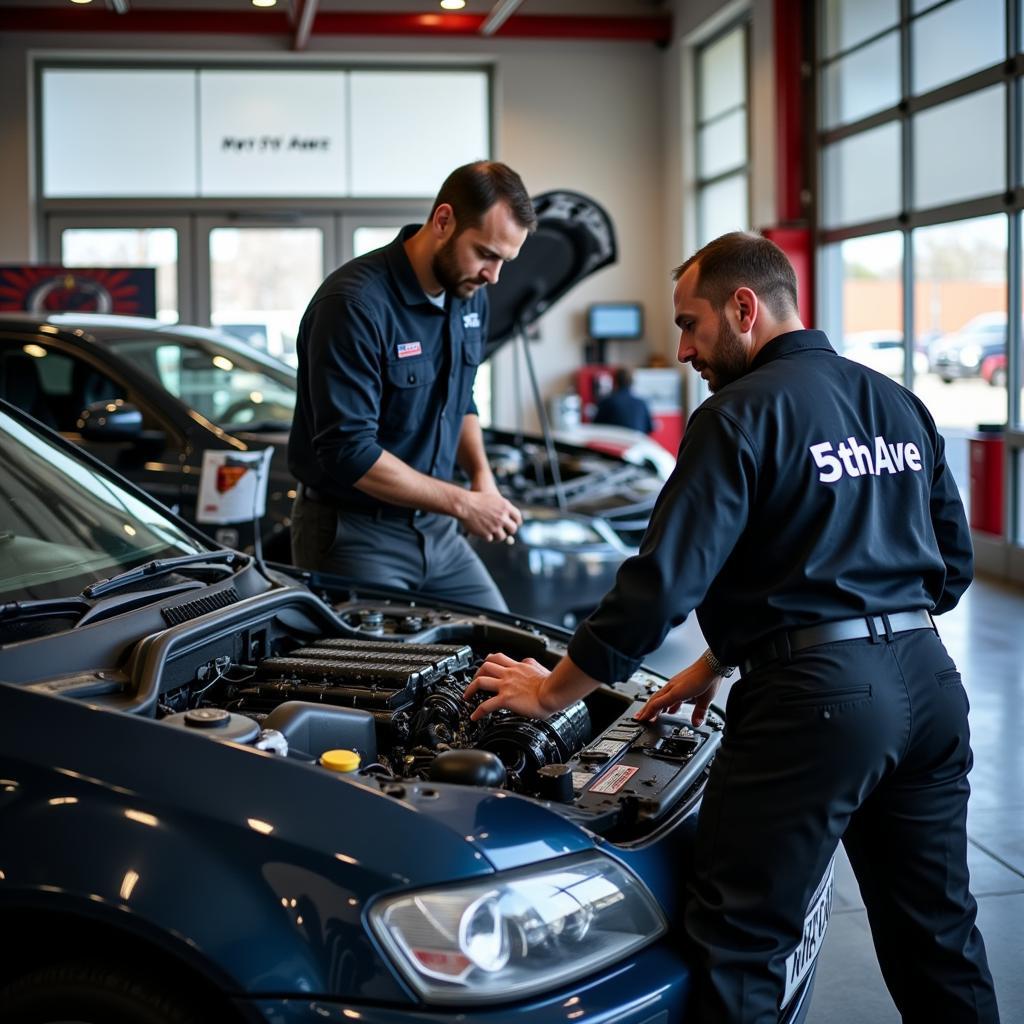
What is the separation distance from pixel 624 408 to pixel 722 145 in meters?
3.67

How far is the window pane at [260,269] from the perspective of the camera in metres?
12.9

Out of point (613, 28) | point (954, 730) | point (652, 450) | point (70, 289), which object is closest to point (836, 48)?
point (613, 28)

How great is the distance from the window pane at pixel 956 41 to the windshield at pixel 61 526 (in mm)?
6950

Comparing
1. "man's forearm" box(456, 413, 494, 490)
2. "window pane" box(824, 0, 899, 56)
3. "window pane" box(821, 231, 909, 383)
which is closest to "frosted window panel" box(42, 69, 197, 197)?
"window pane" box(824, 0, 899, 56)

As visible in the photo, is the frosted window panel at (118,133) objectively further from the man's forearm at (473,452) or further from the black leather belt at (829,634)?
the black leather belt at (829,634)

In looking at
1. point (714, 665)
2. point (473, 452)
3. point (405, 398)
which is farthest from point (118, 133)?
point (714, 665)

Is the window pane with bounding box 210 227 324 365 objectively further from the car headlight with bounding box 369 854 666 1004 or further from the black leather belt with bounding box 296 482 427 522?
the car headlight with bounding box 369 854 666 1004

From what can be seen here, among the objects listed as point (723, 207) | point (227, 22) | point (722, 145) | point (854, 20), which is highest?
point (227, 22)

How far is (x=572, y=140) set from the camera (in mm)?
13258

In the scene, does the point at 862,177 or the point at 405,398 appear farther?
the point at 862,177

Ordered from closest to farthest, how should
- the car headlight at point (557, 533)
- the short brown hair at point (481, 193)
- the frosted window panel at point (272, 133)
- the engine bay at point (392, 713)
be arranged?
the engine bay at point (392, 713) → the short brown hair at point (481, 193) → the car headlight at point (557, 533) → the frosted window panel at point (272, 133)

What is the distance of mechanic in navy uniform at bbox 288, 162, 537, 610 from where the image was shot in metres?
3.04

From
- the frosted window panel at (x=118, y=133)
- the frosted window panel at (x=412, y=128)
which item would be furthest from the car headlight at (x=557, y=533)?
the frosted window panel at (x=118, y=133)

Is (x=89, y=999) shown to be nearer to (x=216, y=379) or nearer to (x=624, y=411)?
(x=216, y=379)
